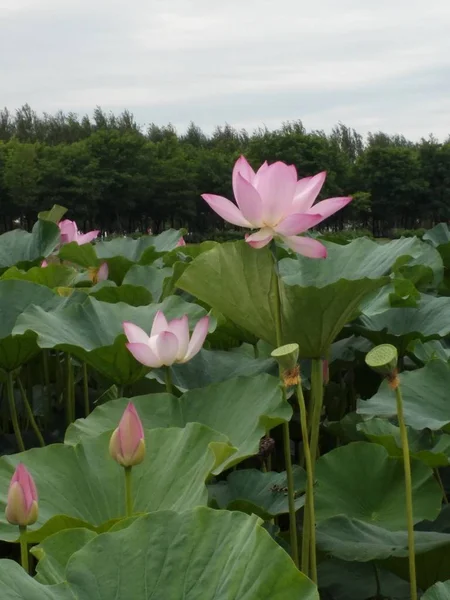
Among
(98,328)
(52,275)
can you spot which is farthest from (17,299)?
(52,275)

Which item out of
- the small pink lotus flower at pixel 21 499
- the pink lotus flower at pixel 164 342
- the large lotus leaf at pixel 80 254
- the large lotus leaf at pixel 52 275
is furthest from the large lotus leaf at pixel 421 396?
the large lotus leaf at pixel 80 254

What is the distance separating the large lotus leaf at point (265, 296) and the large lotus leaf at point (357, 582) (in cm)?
29

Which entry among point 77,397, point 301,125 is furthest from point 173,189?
point 77,397

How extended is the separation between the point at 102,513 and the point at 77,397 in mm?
959

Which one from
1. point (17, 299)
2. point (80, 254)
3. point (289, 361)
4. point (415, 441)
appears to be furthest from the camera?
point (80, 254)

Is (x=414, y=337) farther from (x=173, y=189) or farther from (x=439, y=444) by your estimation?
(x=173, y=189)

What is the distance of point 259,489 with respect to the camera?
3.72 feet

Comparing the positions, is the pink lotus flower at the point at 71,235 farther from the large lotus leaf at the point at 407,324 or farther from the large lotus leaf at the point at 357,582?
the large lotus leaf at the point at 357,582

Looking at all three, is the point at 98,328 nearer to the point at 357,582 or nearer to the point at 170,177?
the point at 357,582

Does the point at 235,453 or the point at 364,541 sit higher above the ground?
the point at 235,453

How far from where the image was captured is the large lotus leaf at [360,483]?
1091 millimetres

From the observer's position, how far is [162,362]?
1077mm

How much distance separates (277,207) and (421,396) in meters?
0.43

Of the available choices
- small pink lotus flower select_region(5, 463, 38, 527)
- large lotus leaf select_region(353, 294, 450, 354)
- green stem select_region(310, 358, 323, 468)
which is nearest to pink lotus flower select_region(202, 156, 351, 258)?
green stem select_region(310, 358, 323, 468)
